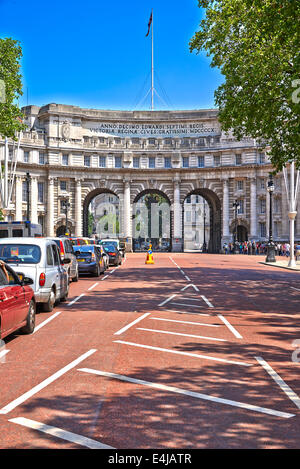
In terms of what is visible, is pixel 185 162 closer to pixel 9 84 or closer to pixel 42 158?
pixel 42 158

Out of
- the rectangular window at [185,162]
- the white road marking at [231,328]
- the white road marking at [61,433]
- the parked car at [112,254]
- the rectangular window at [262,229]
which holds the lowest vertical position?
the white road marking at [231,328]

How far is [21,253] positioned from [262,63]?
13.4m

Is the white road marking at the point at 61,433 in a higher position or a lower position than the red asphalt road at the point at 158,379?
higher

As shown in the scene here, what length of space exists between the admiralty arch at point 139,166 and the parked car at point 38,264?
2282 inches

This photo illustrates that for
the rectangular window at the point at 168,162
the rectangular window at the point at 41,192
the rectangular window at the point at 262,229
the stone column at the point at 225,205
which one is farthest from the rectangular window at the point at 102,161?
the rectangular window at the point at 262,229

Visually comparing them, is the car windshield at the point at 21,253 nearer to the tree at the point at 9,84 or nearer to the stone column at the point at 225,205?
the tree at the point at 9,84

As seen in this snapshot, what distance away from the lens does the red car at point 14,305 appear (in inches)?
336

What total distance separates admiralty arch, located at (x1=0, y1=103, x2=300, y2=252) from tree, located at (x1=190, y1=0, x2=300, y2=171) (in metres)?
46.4

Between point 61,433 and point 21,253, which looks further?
point 21,253

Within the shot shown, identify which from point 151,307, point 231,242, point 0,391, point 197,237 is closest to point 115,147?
point 231,242

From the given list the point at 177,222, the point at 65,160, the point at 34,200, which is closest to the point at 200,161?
the point at 177,222

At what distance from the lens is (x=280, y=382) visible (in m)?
6.82

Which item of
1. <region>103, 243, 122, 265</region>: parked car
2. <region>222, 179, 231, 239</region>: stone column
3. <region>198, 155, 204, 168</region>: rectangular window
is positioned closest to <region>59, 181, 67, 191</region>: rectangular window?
<region>198, 155, 204, 168</region>: rectangular window

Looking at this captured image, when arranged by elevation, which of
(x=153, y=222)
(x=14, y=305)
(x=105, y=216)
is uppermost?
(x=105, y=216)
